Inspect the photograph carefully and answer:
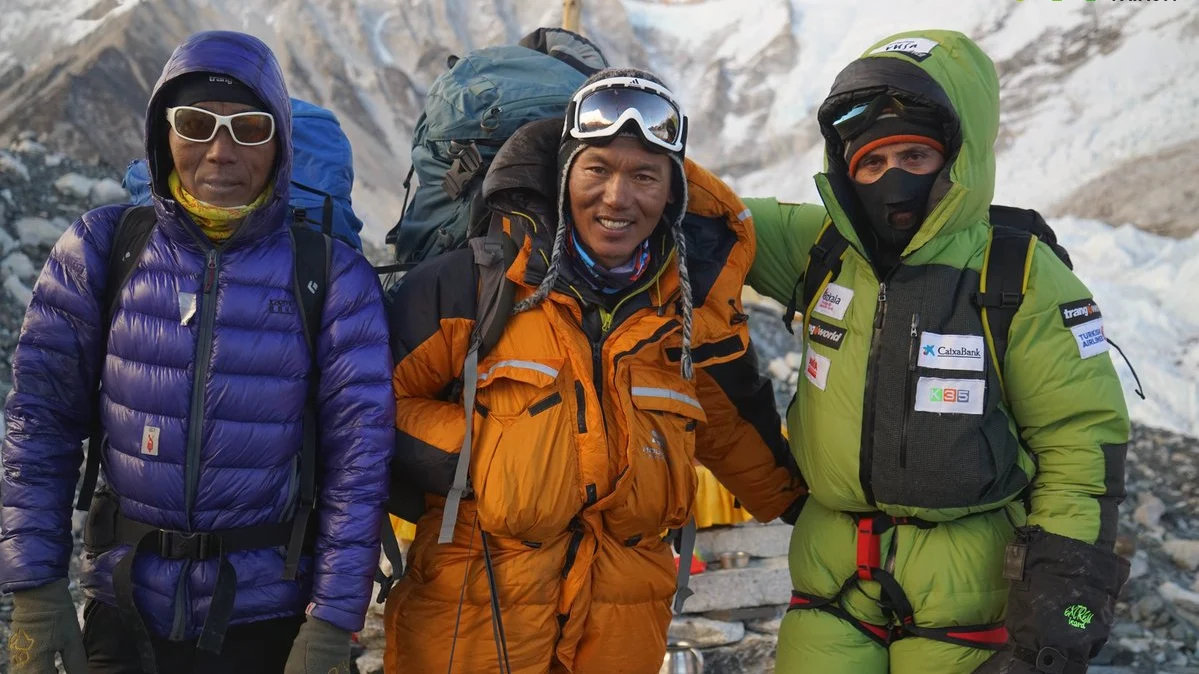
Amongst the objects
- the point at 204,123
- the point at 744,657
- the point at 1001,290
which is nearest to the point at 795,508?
the point at 1001,290

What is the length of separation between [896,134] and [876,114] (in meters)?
0.09

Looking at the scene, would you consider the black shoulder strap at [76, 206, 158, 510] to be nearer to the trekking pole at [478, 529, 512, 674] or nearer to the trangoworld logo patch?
the trekking pole at [478, 529, 512, 674]

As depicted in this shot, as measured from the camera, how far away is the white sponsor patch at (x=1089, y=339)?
2625mm

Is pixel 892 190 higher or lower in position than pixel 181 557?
higher

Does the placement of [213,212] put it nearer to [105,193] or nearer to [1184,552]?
[1184,552]

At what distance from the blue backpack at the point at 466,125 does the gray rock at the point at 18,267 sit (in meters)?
6.72

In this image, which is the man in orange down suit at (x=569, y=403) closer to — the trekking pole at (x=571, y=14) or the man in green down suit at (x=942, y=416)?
the man in green down suit at (x=942, y=416)

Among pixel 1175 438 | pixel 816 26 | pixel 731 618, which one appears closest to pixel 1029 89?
pixel 816 26

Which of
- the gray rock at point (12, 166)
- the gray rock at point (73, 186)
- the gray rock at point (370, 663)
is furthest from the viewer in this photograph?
the gray rock at point (73, 186)

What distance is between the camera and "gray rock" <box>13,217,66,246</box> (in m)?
9.02

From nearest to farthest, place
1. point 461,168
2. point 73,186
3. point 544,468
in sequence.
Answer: point 544,468 → point 461,168 → point 73,186

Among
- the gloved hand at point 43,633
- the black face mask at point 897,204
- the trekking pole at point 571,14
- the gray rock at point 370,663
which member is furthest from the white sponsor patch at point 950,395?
the trekking pole at point 571,14

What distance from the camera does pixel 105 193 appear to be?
10289 millimetres

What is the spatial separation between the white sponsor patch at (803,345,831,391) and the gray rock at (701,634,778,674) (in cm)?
282
